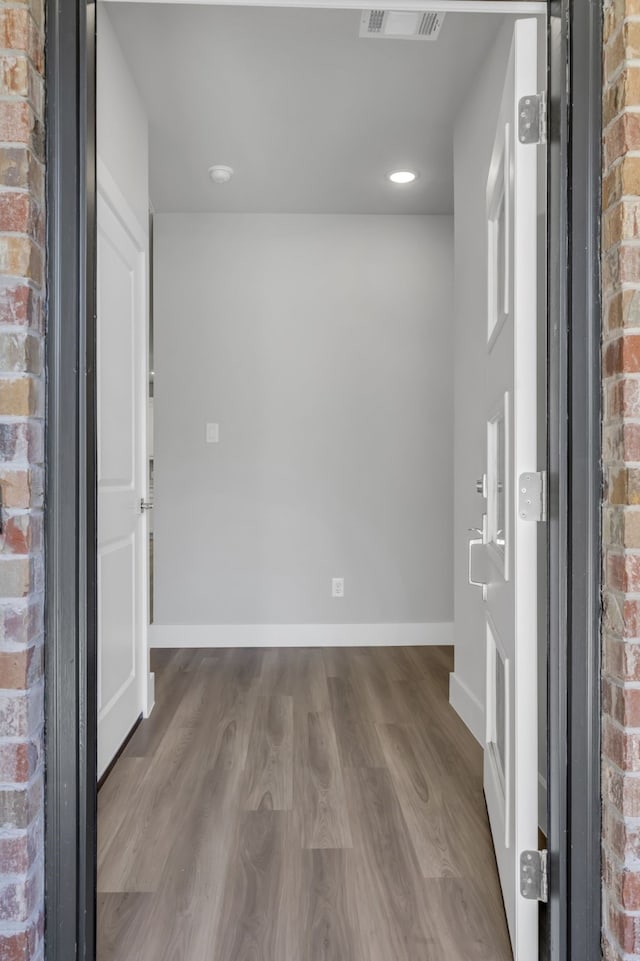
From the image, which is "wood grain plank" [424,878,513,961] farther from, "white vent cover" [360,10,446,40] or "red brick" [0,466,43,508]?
"white vent cover" [360,10,446,40]

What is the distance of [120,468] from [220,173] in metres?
1.81

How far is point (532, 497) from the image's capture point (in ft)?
4.35

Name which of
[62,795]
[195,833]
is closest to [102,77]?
[62,795]

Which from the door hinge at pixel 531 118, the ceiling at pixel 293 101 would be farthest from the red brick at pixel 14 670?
the ceiling at pixel 293 101

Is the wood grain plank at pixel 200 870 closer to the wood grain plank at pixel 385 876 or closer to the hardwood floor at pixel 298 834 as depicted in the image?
the hardwood floor at pixel 298 834

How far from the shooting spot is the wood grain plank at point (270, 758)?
6.89 ft

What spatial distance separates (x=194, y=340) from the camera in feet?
13.2

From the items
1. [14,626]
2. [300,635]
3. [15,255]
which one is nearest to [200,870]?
[14,626]

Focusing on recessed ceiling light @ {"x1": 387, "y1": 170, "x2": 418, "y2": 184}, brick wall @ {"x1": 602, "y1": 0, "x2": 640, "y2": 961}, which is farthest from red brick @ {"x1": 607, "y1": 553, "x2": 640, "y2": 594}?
recessed ceiling light @ {"x1": 387, "y1": 170, "x2": 418, "y2": 184}

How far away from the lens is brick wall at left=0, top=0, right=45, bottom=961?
1.13m

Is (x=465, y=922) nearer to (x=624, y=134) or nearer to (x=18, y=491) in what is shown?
(x=18, y=491)

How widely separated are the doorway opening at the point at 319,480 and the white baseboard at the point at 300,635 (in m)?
0.01

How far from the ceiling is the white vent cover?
5 centimetres

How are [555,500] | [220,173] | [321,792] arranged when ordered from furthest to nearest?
[220,173] → [321,792] → [555,500]
